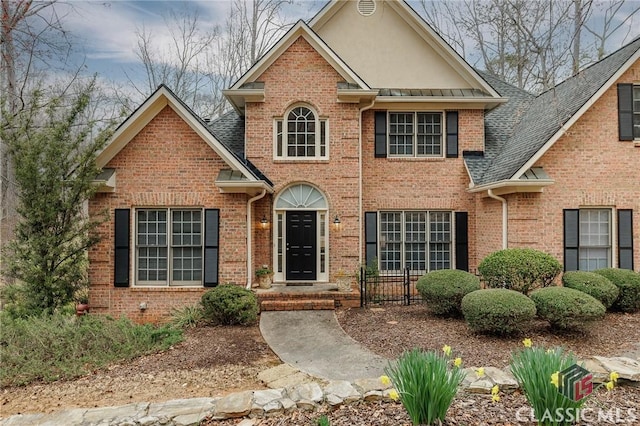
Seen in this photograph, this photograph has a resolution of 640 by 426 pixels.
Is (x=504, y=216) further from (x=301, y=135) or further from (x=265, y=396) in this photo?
(x=265, y=396)

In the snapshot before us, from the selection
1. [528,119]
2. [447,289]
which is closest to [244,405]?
[447,289]

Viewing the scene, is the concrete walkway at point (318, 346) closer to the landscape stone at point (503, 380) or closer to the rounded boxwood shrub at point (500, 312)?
the landscape stone at point (503, 380)

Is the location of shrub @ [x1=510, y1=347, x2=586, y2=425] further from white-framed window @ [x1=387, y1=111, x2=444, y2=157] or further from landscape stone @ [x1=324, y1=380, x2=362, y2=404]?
white-framed window @ [x1=387, y1=111, x2=444, y2=157]

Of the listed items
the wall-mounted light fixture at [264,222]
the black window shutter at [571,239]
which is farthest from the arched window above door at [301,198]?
the black window shutter at [571,239]

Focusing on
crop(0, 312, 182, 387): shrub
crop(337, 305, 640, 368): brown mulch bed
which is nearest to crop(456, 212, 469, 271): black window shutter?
crop(337, 305, 640, 368): brown mulch bed

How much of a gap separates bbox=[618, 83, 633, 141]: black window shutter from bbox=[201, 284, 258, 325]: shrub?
1054cm

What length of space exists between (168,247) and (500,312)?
7.73m

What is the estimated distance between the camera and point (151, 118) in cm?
967

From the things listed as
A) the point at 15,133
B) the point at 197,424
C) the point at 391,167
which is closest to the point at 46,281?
the point at 15,133

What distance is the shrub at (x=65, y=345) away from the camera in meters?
6.42

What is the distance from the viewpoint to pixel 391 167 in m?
12.0

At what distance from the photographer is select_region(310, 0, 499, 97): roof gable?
12.4m

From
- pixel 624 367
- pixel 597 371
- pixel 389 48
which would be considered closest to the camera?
pixel 597 371

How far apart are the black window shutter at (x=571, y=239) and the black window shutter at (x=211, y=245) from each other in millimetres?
9135
